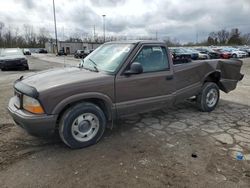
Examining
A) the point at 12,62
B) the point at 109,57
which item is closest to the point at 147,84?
the point at 109,57

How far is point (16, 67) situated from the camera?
1583cm

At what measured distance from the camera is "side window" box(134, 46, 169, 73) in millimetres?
4152

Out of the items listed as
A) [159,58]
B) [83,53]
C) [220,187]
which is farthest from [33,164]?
[83,53]

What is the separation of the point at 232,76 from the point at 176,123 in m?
2.43

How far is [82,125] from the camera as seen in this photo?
3.60 metres

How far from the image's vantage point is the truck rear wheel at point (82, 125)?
135 inches

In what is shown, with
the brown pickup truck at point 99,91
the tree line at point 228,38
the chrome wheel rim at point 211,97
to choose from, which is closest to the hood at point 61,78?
the brown pickup truck at point 99,91

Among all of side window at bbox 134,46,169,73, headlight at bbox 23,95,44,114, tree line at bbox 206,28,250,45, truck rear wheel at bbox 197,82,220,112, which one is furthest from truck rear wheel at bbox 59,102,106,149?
tree line at bbox 206,28,250,45

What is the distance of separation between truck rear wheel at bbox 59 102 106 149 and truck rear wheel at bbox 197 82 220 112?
2.86m

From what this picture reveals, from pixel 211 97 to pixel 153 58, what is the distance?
90.8 inches

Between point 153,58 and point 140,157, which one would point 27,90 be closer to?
point 140,157

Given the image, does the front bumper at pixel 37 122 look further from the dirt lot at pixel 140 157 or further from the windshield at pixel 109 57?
the windshield at pixel 109 57

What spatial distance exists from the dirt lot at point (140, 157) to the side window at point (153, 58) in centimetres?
125

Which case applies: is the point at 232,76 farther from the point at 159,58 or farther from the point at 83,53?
the point at 83,53
